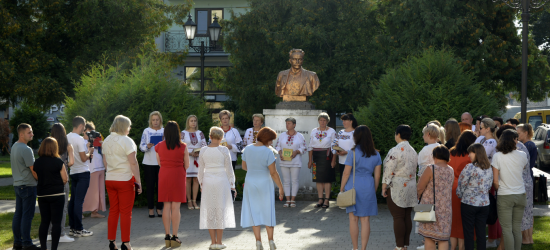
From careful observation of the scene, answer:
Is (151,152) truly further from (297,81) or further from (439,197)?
(439,197)

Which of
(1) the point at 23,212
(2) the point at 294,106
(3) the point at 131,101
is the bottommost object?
(1) the point at 23,212

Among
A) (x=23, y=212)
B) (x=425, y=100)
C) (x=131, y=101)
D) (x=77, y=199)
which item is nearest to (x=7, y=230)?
(x=77, y=199)

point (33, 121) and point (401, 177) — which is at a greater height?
point (33, 121)

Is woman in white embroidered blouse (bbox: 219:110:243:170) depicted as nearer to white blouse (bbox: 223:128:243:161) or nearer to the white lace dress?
white blouse (bbox: 223:128:243:161)

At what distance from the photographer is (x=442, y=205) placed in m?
6.26

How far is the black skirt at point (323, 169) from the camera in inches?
433

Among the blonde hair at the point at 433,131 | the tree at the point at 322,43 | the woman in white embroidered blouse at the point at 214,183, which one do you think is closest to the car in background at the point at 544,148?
the tree at the point at 322,43

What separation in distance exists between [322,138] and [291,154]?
719 mm

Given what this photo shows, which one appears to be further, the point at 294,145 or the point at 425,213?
the point at 294,145

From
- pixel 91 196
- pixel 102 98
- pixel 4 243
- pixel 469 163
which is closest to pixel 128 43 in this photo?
pixel 102 98

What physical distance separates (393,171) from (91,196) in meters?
5.58

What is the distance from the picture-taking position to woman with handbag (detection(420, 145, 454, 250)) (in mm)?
6207

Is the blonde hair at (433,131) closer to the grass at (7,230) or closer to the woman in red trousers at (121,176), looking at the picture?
the woman in red trousers at (121,176)

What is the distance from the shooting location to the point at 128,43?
1975 centimetres
